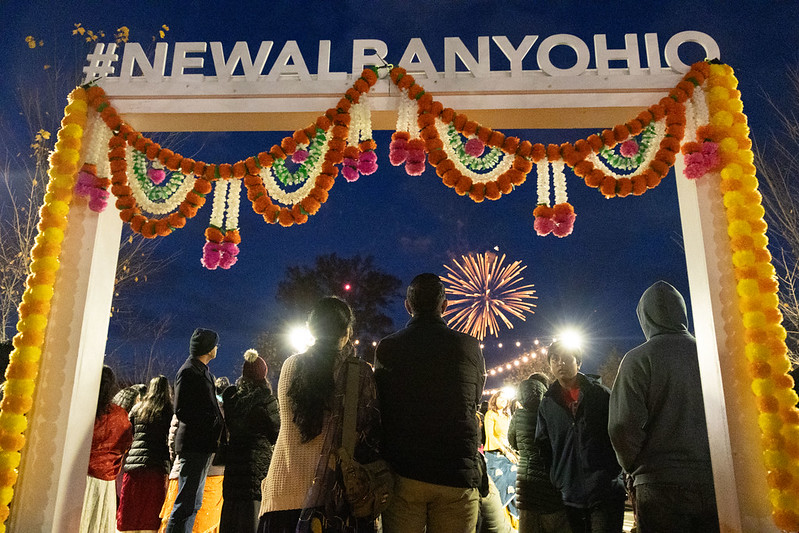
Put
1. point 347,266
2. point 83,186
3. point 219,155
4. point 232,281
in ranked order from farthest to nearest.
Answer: point 232,281 → point 219,155 → point 347,266 → point 83,186

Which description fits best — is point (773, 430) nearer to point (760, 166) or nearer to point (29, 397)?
point (29, 397)

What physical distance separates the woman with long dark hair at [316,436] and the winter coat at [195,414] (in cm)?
168

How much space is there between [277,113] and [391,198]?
2764 cm

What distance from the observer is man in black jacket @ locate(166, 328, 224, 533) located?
12.3 ft

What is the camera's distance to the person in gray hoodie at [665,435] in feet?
8.42

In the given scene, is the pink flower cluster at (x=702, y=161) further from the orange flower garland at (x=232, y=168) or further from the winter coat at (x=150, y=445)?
the winter coat at (x=150, y=445)

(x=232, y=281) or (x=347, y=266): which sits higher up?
(x=232, y=281)

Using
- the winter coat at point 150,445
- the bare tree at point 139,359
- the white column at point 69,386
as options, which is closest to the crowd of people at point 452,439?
the winter coat at point 150,445

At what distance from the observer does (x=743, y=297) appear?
2805mm

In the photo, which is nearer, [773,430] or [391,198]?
[773,430]

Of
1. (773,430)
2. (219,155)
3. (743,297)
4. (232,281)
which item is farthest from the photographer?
(232,281)

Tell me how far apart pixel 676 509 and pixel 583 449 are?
565 mm

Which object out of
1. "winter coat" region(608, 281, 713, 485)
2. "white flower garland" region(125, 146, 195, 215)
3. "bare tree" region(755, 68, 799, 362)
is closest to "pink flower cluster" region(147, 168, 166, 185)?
"white flower garland" region(125, 146, 195, 215)

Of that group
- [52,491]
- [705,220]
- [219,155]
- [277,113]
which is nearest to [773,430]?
[705,220]
